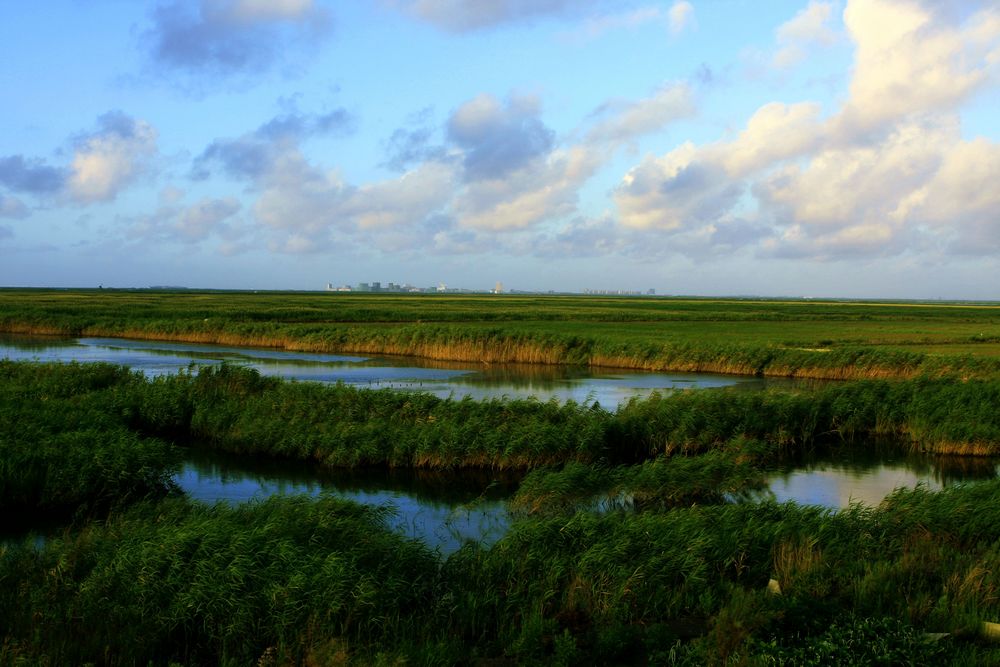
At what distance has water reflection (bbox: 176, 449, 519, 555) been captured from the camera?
11922mm

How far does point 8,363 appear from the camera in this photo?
24.1m

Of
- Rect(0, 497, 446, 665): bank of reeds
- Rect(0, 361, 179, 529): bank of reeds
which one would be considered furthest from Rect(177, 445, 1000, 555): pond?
Rect(0, 497, 446, 665): bank of reeds

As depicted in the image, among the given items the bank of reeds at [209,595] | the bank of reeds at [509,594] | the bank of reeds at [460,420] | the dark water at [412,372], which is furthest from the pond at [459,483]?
the dark water at [412,372]

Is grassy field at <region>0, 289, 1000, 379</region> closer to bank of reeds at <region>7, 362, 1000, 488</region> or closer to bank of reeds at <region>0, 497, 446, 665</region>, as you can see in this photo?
bank of reeds at <region>7, 362, 1000, 488</region>

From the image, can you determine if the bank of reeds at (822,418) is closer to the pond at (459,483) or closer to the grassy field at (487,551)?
the grassy field at (487,551)

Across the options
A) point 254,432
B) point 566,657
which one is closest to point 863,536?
point 566,657

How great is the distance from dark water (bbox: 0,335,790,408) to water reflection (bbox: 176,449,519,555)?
6.83 metres

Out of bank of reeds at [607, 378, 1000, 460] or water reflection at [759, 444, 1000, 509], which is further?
bank of reeds at [607, 378, 1000, 460]

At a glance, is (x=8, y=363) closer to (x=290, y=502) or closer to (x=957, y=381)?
(x=290, y=502)

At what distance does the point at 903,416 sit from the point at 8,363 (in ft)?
84.5

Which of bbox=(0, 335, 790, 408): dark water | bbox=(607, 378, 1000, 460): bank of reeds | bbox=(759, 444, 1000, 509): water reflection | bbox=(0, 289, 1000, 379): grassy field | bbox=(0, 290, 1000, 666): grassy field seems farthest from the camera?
bbox=(0, 289, 1000, 379): grassy field

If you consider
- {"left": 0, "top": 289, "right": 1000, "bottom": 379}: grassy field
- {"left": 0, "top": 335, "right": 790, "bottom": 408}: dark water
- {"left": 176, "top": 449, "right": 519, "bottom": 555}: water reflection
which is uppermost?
{"left": 0, "top": 289, "right": 1000, "bottom": 379}: grassy field

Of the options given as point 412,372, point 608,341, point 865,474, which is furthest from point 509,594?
point 608,341

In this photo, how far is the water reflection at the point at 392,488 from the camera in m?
11.9
